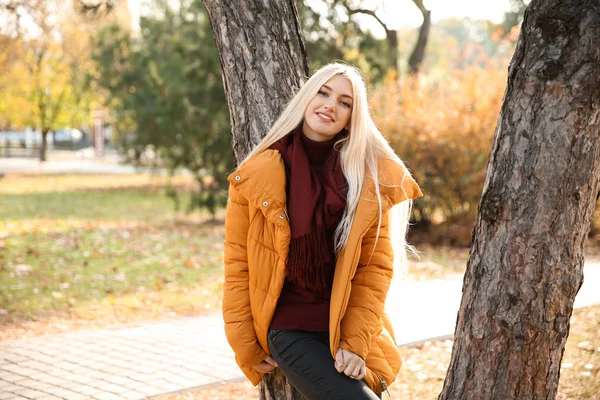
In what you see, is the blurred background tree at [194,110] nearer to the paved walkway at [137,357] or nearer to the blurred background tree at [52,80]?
the paved walkway at [137,357]

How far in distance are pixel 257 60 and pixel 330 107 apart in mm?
648

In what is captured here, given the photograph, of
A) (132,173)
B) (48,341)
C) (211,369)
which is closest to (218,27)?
(211,369)

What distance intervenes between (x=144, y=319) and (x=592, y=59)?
5.97 m

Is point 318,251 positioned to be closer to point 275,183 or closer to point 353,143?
point 275,183

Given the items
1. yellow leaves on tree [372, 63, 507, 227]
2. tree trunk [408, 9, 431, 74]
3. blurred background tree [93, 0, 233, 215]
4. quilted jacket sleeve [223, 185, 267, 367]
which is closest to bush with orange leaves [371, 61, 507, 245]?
yellow leaves on tree [372, 63, 507, 227]

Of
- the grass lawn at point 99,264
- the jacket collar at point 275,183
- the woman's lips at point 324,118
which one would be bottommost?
the grass lawn at point 99,264

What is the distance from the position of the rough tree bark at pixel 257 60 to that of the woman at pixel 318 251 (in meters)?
0.39

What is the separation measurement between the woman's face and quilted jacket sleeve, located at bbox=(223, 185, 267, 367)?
1.77 feet

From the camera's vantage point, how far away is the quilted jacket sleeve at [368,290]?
3.37 meters

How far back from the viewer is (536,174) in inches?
129

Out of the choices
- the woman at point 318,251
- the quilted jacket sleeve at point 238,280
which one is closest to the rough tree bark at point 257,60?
the woman at point 318,251

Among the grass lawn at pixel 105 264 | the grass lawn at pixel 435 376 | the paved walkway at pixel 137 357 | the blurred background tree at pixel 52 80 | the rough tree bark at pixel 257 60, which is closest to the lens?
the rough tree bark at pixel 257 60

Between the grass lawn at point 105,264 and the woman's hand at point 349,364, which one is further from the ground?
the woman's hand at point 349,364

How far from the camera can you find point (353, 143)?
139 inches
